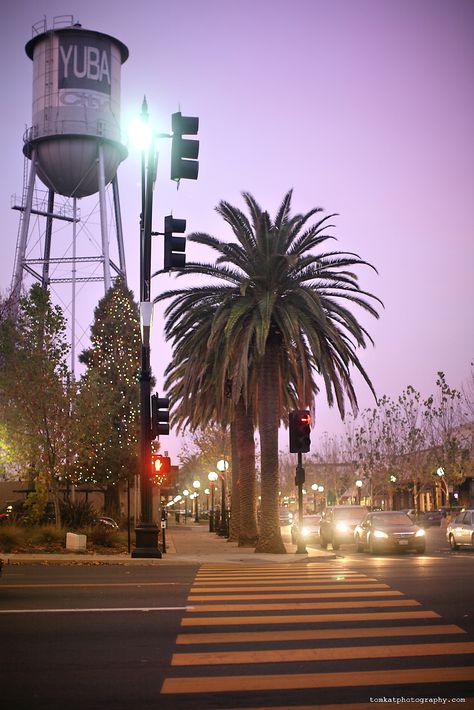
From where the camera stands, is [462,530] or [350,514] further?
[350,514]

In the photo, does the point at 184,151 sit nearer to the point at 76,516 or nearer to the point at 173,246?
the point at 173,246

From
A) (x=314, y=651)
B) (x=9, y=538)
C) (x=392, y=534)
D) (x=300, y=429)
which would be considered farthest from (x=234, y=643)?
(x=392, y=534)

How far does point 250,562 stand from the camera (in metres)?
24.0

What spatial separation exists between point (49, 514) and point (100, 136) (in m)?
25.7

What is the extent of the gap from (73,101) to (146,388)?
1321 inches

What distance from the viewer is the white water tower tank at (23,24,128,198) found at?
51688 mm

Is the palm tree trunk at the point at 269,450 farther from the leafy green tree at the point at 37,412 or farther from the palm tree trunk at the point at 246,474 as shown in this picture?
the leafy green tree at the point at 37,412

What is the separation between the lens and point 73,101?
5181 cm

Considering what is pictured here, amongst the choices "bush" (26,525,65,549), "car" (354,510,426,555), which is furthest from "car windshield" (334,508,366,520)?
"bush" (26,525,65,549)

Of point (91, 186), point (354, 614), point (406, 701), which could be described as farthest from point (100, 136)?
point (406, 701)

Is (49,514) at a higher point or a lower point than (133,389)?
lower

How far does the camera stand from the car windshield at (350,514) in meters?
36.5

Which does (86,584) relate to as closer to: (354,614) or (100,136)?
(354,614)

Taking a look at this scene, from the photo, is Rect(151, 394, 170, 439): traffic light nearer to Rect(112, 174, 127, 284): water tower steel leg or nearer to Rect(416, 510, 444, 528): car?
Rect(112, 174, 127, 284): water tower steel leg
